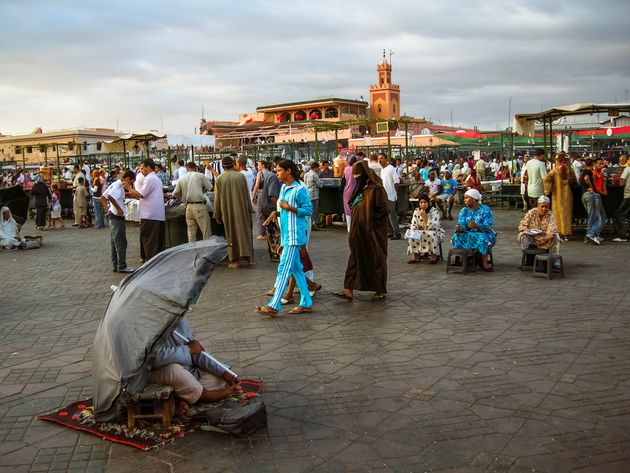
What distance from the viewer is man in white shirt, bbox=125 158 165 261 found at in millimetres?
9875

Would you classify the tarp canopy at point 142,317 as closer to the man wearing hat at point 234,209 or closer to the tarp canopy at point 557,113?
the man wearing hat at point 234,209

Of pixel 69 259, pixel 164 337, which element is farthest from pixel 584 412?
pixel 69 259

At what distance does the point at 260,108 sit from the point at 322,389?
70.2 metres

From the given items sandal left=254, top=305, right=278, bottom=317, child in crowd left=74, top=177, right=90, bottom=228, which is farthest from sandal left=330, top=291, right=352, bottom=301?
child in crowd left=74, top=177, right=90, bottom=228

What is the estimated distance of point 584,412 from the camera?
4277mm

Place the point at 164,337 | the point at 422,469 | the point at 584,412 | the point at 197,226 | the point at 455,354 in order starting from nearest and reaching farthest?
the point at 422,469
the point at 164,337
the point at 584,412
the point at 455,354
the point at 197,226

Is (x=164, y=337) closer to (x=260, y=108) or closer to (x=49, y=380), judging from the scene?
(x=49, y=380)

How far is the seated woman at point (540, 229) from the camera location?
9.29 metres

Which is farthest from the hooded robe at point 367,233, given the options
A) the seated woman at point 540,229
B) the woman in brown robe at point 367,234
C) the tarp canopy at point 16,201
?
the tarp canopy at point 16,201

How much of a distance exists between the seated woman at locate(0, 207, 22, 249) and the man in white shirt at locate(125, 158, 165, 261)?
4925 millimetres

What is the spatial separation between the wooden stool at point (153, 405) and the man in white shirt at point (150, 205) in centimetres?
605

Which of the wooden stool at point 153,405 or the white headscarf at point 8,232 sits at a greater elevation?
the white headscarf at point 8,232

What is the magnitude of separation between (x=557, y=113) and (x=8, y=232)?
12107mm

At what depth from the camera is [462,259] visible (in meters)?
9.37
